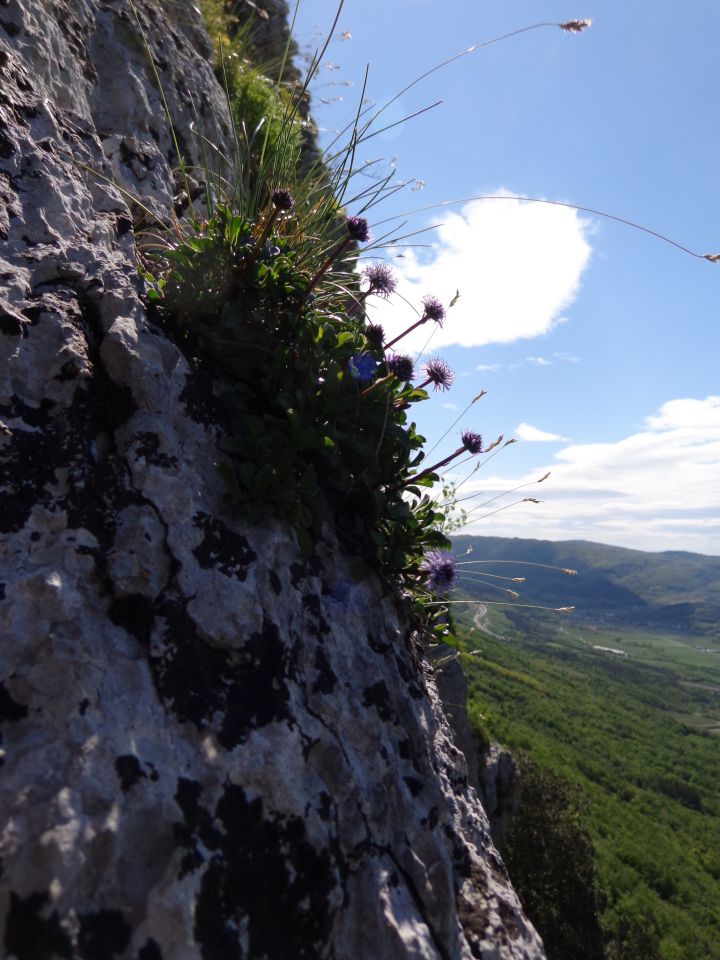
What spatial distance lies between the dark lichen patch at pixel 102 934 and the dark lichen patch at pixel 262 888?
228 mm

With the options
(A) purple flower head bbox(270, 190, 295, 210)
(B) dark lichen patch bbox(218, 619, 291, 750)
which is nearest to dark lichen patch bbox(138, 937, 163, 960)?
(B) dark lichen patch bbox(218, 619, 291, 750)

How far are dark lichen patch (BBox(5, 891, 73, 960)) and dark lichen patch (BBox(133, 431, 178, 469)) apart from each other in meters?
1.56

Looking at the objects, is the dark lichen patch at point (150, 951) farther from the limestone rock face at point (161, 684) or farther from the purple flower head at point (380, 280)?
the purple flower head at point (380, 280)

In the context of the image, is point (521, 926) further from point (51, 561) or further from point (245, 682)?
point (51, 561)

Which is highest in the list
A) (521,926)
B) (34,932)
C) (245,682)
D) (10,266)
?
(10,266)

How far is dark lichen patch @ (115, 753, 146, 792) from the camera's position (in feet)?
5.49

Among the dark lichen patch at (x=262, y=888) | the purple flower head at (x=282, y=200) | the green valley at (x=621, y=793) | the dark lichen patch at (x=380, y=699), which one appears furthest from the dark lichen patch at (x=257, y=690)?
the purple flower head at (x=282, y=200)

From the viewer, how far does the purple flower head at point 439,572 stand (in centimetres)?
349

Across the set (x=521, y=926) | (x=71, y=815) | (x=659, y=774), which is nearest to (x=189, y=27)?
(x=71, y=815)

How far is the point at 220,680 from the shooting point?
2143mm

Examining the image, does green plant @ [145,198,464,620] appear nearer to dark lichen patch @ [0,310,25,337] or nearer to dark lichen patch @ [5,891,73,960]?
dark lichen patch @ [0,310,25,337]

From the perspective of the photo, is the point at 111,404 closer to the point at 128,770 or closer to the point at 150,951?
the point at 128,770

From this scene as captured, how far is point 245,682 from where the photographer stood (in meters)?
2.20

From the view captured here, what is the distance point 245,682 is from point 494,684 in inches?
4306
